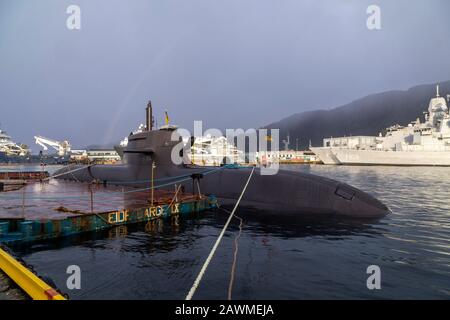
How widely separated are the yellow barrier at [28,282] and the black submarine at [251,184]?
11.4 metres

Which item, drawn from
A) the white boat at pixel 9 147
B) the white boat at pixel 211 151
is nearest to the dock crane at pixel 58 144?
the white boat at pixel 9 147

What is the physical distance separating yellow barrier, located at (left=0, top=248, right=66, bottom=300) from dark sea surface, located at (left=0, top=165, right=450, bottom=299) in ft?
4.50

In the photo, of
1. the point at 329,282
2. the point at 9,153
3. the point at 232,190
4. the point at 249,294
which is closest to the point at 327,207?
the point at 232,190

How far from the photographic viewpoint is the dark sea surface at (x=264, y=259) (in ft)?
23.2

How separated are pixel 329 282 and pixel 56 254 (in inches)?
310

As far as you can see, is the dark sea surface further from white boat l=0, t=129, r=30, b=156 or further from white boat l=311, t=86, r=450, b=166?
white boat l=0, t=129, r=30, b=156

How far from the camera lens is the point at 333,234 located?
39.4 feet

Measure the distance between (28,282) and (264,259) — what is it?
19.5ft

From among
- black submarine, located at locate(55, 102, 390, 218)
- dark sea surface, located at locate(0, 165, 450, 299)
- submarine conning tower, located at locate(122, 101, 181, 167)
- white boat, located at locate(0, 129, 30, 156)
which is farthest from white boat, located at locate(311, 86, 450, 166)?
white boat, located at locate(0, 129, 30, 156)

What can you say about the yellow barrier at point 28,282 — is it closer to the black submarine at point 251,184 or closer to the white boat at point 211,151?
the black submarine at point 251,184

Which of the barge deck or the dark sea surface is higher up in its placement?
the barge deck

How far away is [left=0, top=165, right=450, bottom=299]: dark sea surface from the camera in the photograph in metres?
7.08
